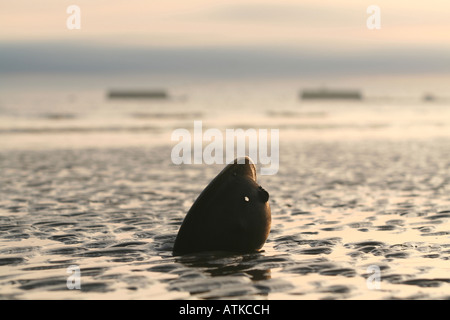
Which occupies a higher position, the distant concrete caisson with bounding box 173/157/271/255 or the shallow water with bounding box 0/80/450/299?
the distant concrete caisson with bounding box 173/157/271/255

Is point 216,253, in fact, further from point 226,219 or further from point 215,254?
point 226,219

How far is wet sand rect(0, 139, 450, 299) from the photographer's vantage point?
27.1ft

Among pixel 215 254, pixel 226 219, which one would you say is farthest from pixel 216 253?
pixel 226 219

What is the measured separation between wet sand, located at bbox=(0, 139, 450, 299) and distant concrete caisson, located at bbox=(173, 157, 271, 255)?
0.83 ft

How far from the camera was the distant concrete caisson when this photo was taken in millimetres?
9836

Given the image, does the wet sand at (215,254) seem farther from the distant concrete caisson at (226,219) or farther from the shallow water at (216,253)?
the distant concrete caisson at (226,219)

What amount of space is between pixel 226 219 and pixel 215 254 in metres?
0.55

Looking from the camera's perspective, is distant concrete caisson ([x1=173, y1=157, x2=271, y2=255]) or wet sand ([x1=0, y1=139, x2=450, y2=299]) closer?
wet sand ([x1=0, y1=139, x2=450, y2=299])

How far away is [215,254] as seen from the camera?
9.82 metres

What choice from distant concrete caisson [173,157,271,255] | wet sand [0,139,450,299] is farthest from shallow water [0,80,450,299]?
distant concrete caisson [173,157,271,255]

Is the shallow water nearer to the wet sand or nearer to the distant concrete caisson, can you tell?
the wet sand

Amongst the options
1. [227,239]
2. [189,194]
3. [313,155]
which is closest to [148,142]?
[313,155]
